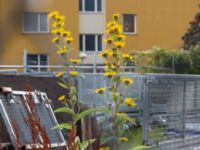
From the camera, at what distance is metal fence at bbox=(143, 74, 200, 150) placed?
746 cm

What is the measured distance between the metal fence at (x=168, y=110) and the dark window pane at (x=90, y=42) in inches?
832

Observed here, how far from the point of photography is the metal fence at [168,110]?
24.5 ft

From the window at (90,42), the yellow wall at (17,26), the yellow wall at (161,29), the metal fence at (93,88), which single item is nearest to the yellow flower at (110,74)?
the yellow wall at (17,26)

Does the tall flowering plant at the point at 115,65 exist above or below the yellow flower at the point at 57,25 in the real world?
below

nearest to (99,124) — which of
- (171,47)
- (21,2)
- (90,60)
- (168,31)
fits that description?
(21,2)

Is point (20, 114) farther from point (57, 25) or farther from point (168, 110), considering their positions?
point (168, 110)

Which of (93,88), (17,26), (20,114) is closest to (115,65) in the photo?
(20,114)

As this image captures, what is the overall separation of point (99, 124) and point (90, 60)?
1929cm

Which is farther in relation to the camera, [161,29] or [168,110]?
[161,29]

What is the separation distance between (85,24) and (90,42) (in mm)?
3360

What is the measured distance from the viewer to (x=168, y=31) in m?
27.7

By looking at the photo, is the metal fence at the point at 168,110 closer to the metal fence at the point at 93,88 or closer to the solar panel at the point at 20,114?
the metal fence at the point at 93,88

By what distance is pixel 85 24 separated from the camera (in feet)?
84.2

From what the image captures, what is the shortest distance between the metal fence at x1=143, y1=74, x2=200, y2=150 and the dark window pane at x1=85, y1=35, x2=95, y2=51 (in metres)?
21.1
